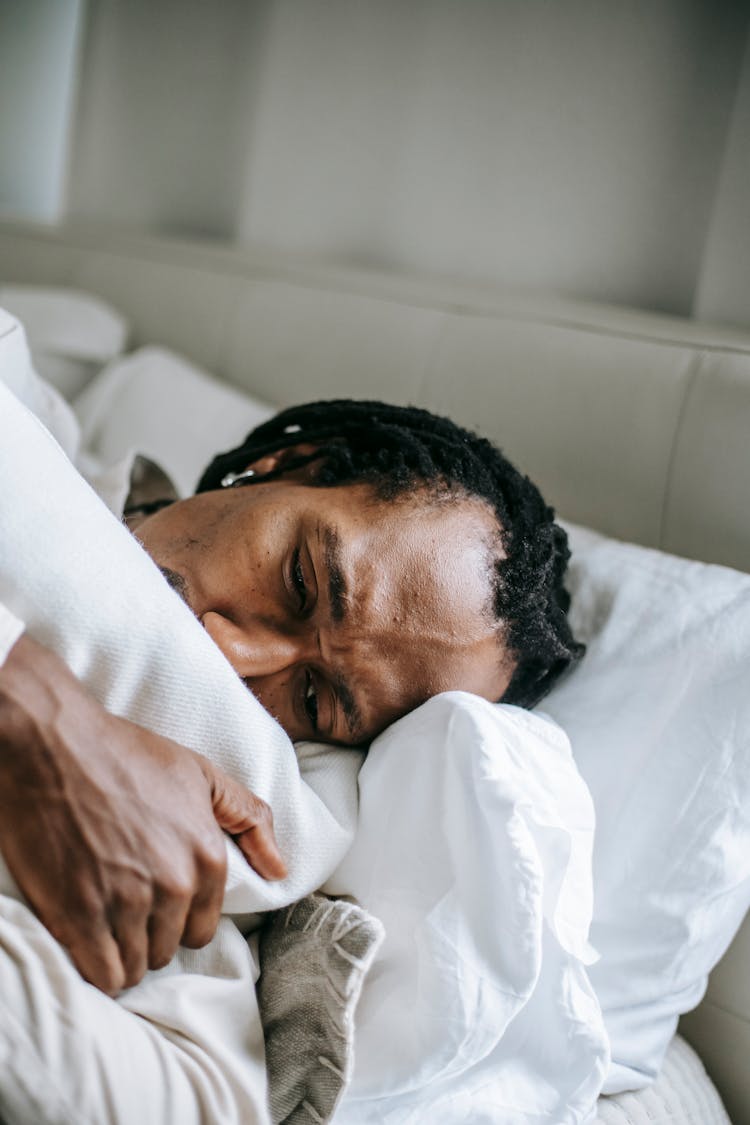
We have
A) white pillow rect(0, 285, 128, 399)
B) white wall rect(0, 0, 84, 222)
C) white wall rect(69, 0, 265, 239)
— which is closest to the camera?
white pillow rect(0, 285, 128, 399)

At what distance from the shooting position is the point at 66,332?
5.92 feet

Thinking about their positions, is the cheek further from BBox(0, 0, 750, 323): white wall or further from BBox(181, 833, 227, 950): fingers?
BBox(0, 0, 750, 323): white wall

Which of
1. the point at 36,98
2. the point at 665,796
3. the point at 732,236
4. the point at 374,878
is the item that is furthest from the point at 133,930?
the point at 36,98

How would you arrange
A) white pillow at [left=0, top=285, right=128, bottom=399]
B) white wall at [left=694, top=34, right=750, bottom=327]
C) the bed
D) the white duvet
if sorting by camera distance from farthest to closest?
white pillow at [left=0, top=285, right=128, bottom=399]
white wall at [left=694, top=34, right=750, bottom=327]
the bed
the white duvet

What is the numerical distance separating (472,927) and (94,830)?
Answer: 0.29 meters

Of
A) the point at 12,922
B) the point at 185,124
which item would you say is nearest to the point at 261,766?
the point at 12,922

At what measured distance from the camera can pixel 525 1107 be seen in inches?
30.9

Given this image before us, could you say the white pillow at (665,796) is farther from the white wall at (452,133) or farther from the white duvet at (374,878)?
the white wall at (452,133)

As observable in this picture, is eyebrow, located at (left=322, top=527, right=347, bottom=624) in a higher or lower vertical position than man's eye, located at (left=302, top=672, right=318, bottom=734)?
higher

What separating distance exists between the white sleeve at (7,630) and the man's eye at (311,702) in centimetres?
32

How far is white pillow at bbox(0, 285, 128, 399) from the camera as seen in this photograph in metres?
1.80

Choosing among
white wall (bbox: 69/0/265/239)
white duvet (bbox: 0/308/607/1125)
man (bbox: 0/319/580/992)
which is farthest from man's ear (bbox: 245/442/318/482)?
white wall (bbox: 69/0/265/239)

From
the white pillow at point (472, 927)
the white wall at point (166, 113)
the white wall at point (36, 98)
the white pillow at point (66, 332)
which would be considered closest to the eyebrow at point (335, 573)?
the white pillow at point (472, 927)

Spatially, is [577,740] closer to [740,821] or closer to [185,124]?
[740,821]
